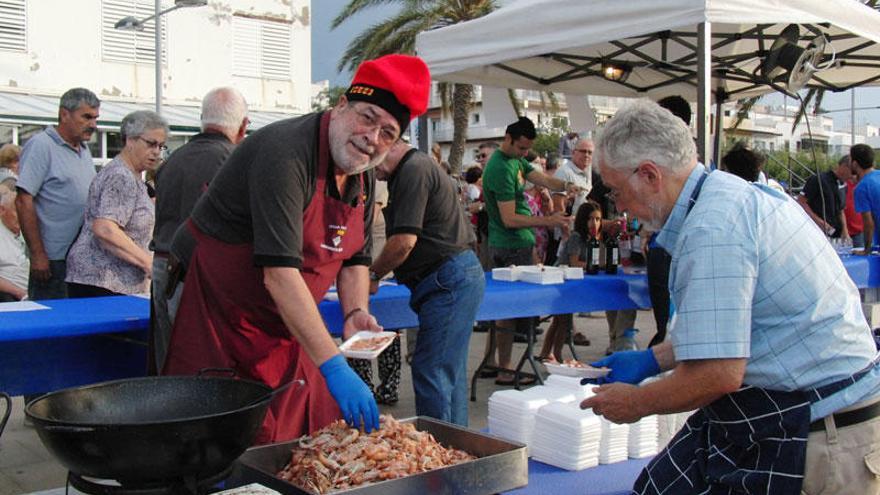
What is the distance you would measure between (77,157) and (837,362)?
4.07 meters

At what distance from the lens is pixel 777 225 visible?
1.79 m

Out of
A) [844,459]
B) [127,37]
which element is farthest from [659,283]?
[127,37]

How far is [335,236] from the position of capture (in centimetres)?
232

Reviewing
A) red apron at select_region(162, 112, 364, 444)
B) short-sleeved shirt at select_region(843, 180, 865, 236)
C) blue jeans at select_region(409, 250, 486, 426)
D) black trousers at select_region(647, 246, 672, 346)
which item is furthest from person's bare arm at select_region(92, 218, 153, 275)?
short-sleeved shirt at select_region(843, 180, 865, 236)

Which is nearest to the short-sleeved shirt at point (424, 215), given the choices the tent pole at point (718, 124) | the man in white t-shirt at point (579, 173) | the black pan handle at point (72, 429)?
the black pan handle at point (72, 429)

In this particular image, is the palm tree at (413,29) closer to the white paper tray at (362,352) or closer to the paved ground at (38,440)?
the paved ground at (38,440)

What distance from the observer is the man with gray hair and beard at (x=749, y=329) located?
1717mm

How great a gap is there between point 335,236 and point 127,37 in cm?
2008

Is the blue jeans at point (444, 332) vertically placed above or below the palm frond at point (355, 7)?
below

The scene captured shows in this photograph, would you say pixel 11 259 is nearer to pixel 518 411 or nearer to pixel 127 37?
pixel 518 411

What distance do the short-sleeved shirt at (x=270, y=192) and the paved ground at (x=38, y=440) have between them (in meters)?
2.38

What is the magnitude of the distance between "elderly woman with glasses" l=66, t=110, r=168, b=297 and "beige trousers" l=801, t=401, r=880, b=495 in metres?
3.19

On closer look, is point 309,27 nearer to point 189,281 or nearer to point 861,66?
point 861,66

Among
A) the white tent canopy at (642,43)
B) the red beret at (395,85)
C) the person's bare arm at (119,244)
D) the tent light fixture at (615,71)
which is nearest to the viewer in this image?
the red beret at (395,85)
